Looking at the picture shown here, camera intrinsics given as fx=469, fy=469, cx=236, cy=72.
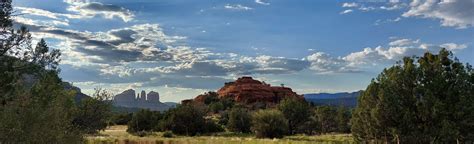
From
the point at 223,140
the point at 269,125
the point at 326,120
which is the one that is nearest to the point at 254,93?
the point at 326,120

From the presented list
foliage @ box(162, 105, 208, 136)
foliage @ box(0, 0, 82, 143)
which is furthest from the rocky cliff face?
foliage @ box(0, 0, 82, 143)

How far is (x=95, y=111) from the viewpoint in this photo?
4856cm

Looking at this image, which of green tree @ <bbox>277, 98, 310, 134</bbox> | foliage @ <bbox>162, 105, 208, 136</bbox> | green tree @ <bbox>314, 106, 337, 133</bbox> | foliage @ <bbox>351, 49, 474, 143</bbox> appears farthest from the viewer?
green tree @ <bbox>314, 106, 337, 133</bbox>

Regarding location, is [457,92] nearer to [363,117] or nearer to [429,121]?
[429,121]

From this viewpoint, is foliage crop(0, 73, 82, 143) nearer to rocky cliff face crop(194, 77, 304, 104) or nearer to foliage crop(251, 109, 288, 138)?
foliage crop(251, 109, 288, 138)

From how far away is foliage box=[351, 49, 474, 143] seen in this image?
35625mm

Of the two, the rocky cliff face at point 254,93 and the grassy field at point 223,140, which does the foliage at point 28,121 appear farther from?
the rocky cliff face at point 254,93

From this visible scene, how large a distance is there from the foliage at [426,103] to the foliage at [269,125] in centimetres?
3430

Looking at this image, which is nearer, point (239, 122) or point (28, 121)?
point (28, 121)

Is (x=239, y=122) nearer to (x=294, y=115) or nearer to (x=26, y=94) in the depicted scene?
(x=294, y=115)

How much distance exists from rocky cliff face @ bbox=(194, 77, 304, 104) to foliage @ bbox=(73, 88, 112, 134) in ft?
398

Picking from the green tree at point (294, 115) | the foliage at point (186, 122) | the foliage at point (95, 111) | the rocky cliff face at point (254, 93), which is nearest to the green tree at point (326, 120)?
the green tree at point (294, 115)

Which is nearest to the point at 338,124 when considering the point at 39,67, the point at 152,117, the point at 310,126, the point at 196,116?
the point at 310,126

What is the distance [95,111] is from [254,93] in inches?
5250
